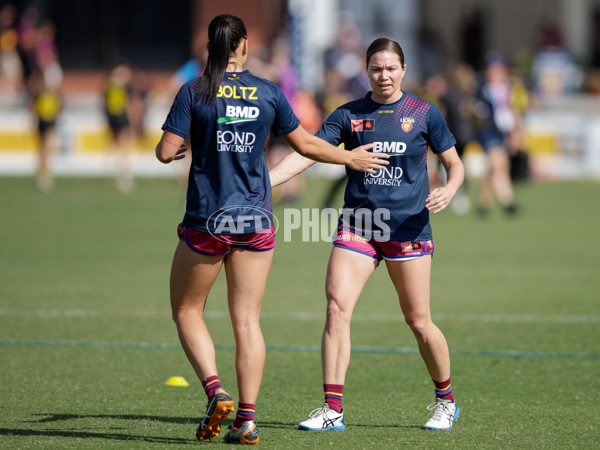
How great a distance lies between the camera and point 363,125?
5.63 meters

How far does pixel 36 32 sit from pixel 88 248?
20.2m

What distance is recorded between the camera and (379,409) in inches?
238

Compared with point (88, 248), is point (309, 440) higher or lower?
higher

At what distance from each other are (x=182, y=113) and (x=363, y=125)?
112 centimetres

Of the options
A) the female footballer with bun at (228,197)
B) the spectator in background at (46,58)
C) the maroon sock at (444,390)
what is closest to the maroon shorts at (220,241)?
the female footballer with bun at (228,197)

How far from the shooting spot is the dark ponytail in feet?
16.5

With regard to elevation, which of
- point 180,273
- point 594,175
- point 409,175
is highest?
point 409,175

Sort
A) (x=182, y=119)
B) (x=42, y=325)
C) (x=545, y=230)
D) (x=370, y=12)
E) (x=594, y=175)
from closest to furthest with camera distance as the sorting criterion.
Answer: (x=182, y=119), (x=42, y=325), (x=545, y=230), (x=594, y=175), (x=370, y=12)

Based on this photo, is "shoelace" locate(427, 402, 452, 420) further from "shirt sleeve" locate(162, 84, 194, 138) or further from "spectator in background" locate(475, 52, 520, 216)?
"spectator in background" locate(475, 52, 520, 216)

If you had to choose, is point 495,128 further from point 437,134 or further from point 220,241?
point 220,241

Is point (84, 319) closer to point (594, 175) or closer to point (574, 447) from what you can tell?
point (574, 447)

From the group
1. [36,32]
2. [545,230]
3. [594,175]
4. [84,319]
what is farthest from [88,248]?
[36,32]

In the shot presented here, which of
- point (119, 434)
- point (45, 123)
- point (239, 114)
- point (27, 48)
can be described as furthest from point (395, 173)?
point (27, 48)

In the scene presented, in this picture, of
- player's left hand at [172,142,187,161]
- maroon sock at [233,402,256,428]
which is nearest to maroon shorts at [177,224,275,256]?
player's left hand at [172,142,187,161]
